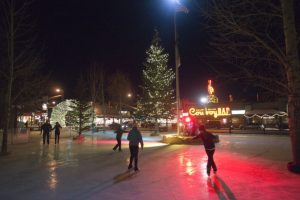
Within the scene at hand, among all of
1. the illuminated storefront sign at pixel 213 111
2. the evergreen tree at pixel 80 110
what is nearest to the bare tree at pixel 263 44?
the evergreen tree at pixel 80 110

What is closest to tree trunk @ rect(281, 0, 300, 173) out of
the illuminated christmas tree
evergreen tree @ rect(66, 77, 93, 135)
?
evergreen tree @ rect(66, 77, 93, 135)

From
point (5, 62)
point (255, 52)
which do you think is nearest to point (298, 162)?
point (255, 52)

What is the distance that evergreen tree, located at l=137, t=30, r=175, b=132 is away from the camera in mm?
40812

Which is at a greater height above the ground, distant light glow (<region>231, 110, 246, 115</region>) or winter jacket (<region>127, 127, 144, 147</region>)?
distant light glow (<region>231, 110, 246, 115</region>)

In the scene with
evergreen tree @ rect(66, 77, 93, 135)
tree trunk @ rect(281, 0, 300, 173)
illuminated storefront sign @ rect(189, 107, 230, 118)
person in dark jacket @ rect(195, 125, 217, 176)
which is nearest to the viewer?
person in dark jacket @ rect(195, 125, 217, 176)

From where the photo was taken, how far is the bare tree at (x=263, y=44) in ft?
39.7

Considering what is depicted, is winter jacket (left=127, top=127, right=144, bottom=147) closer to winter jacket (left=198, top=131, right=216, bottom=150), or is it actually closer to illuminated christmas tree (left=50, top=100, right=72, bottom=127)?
winter jacket (left=198, top=131, right=216, bottom=150)

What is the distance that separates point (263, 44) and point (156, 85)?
2864cm

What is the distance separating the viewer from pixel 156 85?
4097 centimetres

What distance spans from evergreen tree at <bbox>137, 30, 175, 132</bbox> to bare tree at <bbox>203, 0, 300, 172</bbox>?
26854 millimetres

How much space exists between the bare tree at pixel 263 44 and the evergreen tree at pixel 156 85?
2685 cm

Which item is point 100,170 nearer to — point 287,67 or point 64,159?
point 64,159

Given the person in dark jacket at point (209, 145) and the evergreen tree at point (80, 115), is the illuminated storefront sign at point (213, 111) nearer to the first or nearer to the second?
the evergreen tree at point (80, 115)

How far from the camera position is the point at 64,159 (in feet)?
53.0
